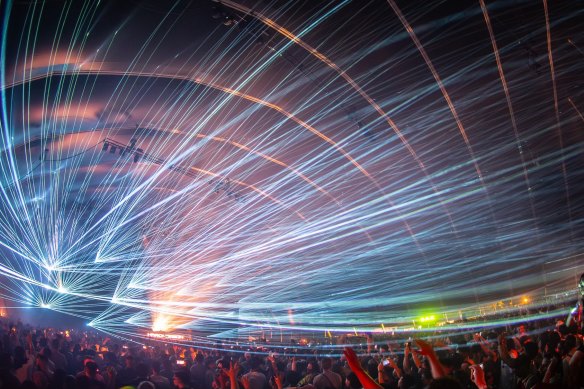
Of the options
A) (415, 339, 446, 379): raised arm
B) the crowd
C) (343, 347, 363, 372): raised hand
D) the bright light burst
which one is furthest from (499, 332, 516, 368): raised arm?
the bright light burst

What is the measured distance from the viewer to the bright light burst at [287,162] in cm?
1057

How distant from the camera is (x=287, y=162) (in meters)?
18.1

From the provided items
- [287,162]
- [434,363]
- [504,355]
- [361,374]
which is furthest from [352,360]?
[287,162]

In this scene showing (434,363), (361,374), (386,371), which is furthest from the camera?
(386,371)

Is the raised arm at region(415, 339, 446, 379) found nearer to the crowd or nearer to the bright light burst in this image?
the crowd

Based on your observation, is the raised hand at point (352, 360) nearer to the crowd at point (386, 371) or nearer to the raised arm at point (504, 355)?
the crowd at point (386, 371)

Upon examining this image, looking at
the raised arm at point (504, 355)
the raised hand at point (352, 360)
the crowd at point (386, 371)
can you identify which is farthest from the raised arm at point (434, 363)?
the raised arm at point (504, 355)

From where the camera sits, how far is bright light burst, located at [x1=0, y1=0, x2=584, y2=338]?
10570 mm

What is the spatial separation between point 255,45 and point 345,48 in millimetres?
2756

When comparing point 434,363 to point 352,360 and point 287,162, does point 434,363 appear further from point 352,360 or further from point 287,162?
point 287,162

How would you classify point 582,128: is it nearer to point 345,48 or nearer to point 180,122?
point 345,48

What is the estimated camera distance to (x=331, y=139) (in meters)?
16.1

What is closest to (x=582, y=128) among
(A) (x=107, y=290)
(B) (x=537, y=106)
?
(B) (x=537, y=106)

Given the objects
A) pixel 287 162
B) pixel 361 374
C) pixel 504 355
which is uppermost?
pixel 287 162
